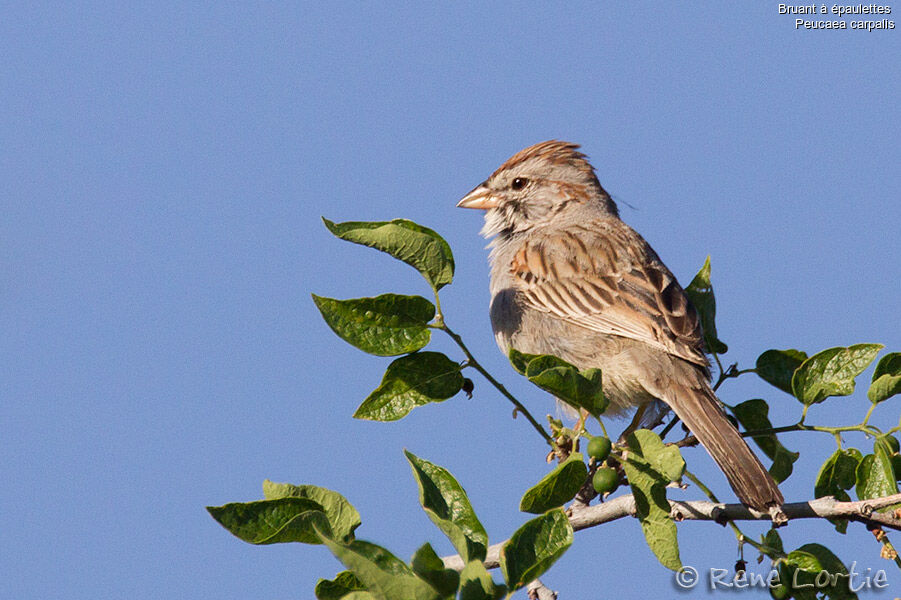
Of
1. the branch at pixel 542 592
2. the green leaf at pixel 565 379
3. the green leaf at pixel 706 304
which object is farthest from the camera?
the green leaf at pixel 706 304

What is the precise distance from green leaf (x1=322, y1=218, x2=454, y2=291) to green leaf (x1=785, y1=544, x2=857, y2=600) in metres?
1.39

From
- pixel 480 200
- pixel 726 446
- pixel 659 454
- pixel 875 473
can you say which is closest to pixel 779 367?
pixel 726 446

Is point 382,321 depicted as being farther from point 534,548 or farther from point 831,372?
point 831,372

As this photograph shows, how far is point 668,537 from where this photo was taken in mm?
2762

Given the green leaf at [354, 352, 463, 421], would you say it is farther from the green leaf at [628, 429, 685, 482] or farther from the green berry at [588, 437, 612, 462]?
the green leaf at [628, 429, 685, 482]

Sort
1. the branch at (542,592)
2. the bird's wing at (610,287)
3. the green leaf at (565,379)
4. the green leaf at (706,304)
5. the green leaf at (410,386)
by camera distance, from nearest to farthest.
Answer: the green leaf at (565,379), the branch at (542,592), the green leaf at (410,386), the green leaf at (706,304), the bird's wing at (610,287)

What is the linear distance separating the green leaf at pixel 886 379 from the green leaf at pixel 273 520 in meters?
1.83

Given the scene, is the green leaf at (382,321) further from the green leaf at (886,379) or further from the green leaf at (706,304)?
the green leaf at (706,304)

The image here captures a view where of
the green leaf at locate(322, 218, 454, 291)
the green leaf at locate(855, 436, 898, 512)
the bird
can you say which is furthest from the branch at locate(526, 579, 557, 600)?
the green leaf at locate(855, 436, 898, 512)

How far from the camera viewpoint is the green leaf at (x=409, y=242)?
2.64 meters

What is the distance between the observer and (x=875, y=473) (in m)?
3.08

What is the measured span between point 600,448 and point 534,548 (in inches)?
29.1

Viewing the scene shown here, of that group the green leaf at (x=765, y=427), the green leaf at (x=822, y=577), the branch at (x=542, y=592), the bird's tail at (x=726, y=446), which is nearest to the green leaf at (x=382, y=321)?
the branch at (x=542, y=592)

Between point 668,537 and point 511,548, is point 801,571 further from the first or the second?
point 511,548
